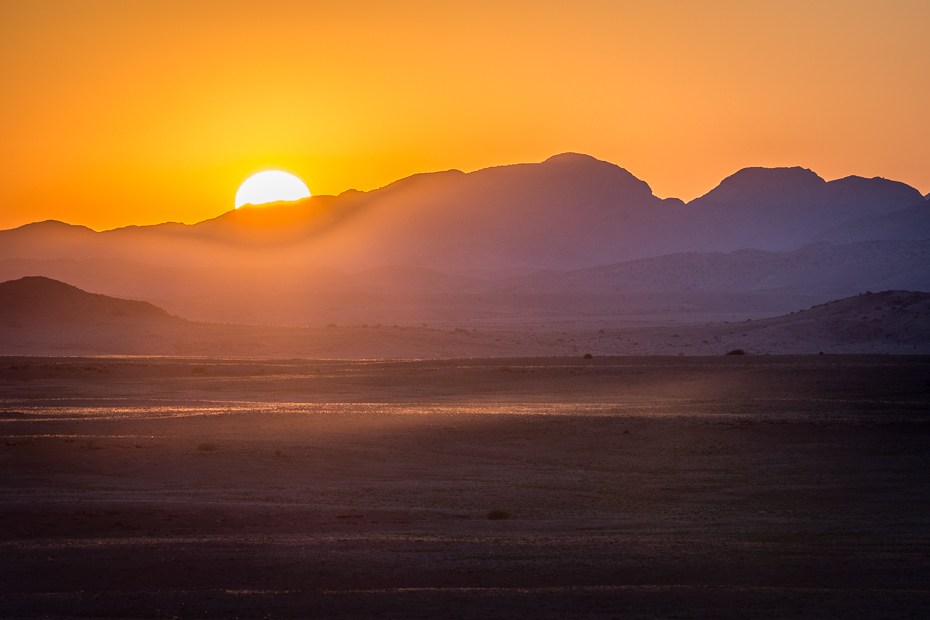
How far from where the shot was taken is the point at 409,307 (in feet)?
279

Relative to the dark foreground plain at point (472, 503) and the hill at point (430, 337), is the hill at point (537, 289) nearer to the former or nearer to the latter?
the hill at point (430, 337)

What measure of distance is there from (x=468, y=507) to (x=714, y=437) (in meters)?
6.95

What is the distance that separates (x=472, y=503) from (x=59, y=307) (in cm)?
4601

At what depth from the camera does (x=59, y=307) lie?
171 feet

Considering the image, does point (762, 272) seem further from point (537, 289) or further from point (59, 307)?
point (59, 307)

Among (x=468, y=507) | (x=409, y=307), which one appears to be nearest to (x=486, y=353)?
(x=468, y=507)

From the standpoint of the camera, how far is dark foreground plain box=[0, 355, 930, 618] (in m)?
8.33

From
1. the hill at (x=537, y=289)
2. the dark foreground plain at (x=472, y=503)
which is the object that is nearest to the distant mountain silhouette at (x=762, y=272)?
the hill at (x=537, y=289)

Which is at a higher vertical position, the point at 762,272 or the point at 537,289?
the point at 762,272

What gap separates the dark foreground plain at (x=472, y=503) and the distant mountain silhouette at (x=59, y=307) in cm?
2791

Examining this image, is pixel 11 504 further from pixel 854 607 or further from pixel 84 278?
pixel 84 278

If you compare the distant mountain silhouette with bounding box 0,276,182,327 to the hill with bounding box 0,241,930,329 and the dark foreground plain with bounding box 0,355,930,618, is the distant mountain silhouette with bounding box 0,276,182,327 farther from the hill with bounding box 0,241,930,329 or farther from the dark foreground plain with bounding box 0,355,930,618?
the dark foreground plain with bounding box 0,355,930,618

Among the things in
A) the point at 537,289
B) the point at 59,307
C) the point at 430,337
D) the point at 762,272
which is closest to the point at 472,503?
the point at 430,337

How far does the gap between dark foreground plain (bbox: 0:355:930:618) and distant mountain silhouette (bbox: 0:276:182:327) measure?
91.6ft
